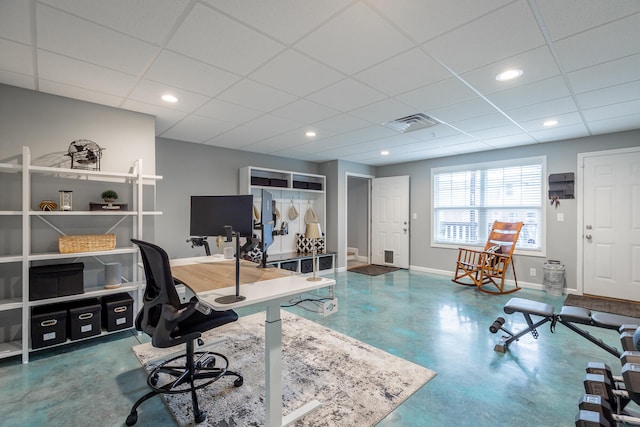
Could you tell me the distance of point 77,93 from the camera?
289 cm

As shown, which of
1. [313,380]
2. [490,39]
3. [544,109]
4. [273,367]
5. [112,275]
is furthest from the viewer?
[544,109]

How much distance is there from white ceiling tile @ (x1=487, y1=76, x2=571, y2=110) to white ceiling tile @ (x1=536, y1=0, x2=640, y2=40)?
0.82 m

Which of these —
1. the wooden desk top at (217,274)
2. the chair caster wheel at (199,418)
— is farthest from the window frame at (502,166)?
the chair caster wheel at (199,418)

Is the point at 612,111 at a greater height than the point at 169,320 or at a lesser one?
greater

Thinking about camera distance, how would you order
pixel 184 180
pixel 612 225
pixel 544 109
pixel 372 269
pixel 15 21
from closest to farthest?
pixel 15 21 < pixel 544 109 < pixel 612 225 < pixel 184 180 < pixel 372 269

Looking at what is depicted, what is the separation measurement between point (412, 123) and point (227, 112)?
7.53ft

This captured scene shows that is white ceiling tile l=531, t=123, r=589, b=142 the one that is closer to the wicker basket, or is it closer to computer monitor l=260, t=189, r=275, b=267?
computer monitor l=260, t=189, r=275, b=267

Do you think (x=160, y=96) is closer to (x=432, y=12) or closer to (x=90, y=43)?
(x=90, y=43)

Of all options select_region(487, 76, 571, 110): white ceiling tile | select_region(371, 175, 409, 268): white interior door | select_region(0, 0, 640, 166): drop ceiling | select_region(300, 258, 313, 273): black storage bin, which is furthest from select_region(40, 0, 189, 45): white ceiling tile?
select_region(371, 175, 409, 268): white interior door

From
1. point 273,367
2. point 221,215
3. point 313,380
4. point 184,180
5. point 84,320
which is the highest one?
point 184,180

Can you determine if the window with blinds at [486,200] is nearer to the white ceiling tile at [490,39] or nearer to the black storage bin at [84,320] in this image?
the white ceiling tile at [490,39]

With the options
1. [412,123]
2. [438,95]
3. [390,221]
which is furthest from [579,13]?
[390,221]

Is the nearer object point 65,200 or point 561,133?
point 65,200

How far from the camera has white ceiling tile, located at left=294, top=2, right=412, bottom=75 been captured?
5.86 feet
